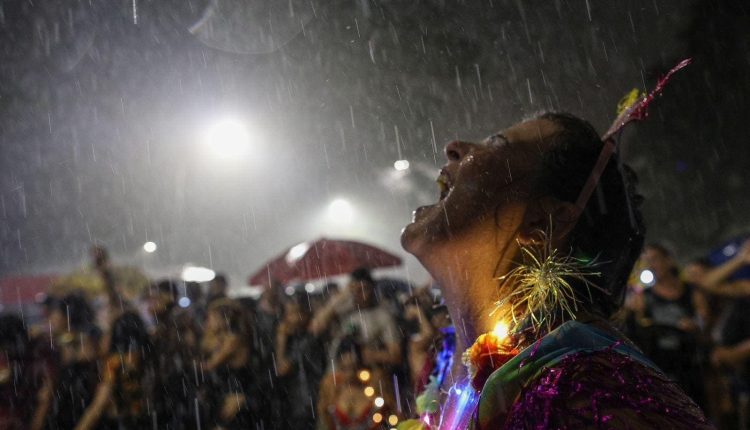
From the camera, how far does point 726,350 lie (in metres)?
4.67

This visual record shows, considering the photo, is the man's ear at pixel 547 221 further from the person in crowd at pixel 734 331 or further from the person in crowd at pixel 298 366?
the person in crowd at pixel 298 366

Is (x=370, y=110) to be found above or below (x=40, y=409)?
above

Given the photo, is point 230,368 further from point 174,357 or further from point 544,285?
point 544,285

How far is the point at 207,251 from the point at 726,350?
2922cm

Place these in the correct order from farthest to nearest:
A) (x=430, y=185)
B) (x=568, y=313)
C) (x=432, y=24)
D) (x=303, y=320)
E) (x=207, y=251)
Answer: (x=207, y=251)
(x=430, y=185)
(x=303, y=320)
(x=432, y=24)
(x=568, y=313)

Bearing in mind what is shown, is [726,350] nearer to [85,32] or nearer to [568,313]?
[568,313]

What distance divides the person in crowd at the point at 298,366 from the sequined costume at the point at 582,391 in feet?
14.0

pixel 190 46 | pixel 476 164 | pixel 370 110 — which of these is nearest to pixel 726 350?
pixel 476 164

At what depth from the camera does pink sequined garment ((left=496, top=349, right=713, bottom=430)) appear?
45.4 inches

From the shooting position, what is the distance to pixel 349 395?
5246 millimetres

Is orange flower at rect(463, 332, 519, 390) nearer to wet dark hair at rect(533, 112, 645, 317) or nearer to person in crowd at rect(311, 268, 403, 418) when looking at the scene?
wet dark hair at rect(533, 112, 645, 317)

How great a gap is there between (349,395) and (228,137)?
10.1m

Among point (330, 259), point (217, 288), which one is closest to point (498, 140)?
point (217, 288)

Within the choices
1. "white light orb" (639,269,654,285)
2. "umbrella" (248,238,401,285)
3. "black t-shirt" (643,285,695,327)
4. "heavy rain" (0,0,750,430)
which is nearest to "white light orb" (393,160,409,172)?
"heavy rain" (0,0,750,430)
